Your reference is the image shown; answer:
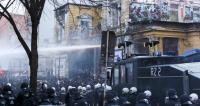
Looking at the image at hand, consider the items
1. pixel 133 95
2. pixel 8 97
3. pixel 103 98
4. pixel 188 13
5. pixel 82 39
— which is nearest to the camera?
pixel 103 98

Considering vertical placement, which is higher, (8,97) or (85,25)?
(85,25)

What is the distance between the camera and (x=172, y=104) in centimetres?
1154

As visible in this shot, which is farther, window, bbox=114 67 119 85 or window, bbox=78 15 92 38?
window, bbox=78 15 92 38

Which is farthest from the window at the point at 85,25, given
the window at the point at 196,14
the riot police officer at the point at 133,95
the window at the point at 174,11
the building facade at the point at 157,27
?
the riot police officer at the point at 133,95

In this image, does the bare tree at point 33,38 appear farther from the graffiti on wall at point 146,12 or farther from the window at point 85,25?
the window at point 85,25

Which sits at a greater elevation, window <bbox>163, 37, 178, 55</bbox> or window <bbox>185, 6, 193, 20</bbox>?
window <bbox>185, 6, 193, 20</bbox>

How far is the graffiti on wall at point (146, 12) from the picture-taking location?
1462 inches

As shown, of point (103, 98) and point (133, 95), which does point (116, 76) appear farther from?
point (103, 98)

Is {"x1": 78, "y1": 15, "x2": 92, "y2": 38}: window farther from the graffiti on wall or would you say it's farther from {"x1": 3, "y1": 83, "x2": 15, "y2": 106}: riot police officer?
{"x1": 3, "y1": 83, "x2": 15, "y2": 106}: riot police officer

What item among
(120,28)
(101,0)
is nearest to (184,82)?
(101,0)

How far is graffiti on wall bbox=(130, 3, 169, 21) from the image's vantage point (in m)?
37.1

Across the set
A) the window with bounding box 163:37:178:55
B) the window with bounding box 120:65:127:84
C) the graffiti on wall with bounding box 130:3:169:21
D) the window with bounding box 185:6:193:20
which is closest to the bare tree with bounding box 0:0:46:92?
the window with bounding box 120:65:127:84

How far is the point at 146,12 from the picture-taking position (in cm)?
3797

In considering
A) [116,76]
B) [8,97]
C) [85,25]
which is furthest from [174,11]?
[8,97]
